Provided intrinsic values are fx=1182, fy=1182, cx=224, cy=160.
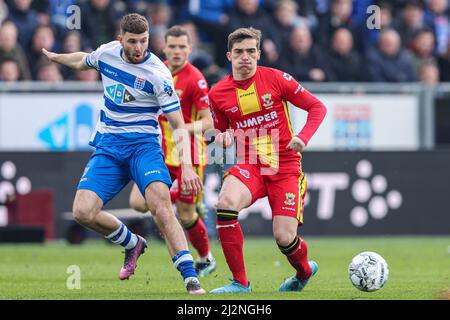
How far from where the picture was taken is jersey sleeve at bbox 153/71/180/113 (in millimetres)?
10078

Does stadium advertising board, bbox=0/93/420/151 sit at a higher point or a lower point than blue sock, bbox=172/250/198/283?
higher

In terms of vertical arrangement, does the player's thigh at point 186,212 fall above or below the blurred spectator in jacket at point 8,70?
below

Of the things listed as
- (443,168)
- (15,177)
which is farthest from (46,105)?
(443,168)

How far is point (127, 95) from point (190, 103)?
104 inches

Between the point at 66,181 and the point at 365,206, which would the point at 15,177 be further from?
the point at 365,206

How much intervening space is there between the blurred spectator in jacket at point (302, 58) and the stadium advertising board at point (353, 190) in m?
1.48

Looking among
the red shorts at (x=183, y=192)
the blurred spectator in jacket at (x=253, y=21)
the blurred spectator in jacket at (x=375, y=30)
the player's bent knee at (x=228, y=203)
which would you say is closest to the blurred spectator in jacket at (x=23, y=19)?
the blurred spectator in jacket at (x=253, y=21)

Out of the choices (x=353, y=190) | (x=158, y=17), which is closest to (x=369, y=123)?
(x=353, y=190)

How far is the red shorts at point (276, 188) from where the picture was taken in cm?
1035

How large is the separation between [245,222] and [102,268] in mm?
5471

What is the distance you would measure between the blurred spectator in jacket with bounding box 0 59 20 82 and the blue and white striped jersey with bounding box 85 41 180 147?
25.3 ft

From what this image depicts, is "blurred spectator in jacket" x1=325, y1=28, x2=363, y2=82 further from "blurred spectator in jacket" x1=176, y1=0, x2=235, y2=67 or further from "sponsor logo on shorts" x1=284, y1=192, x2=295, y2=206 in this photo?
"sponsor logo on shorts" x1=284, y1=192, x2=295, y2=206

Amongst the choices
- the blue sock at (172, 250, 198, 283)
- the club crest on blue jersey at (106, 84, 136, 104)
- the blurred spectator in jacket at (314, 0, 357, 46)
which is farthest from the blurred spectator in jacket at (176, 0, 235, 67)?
the blue sock at (172, 250, 198, 283)

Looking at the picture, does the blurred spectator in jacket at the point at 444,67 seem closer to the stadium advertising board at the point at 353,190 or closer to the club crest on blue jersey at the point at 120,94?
the stadium advertising board at the point at 353,190
